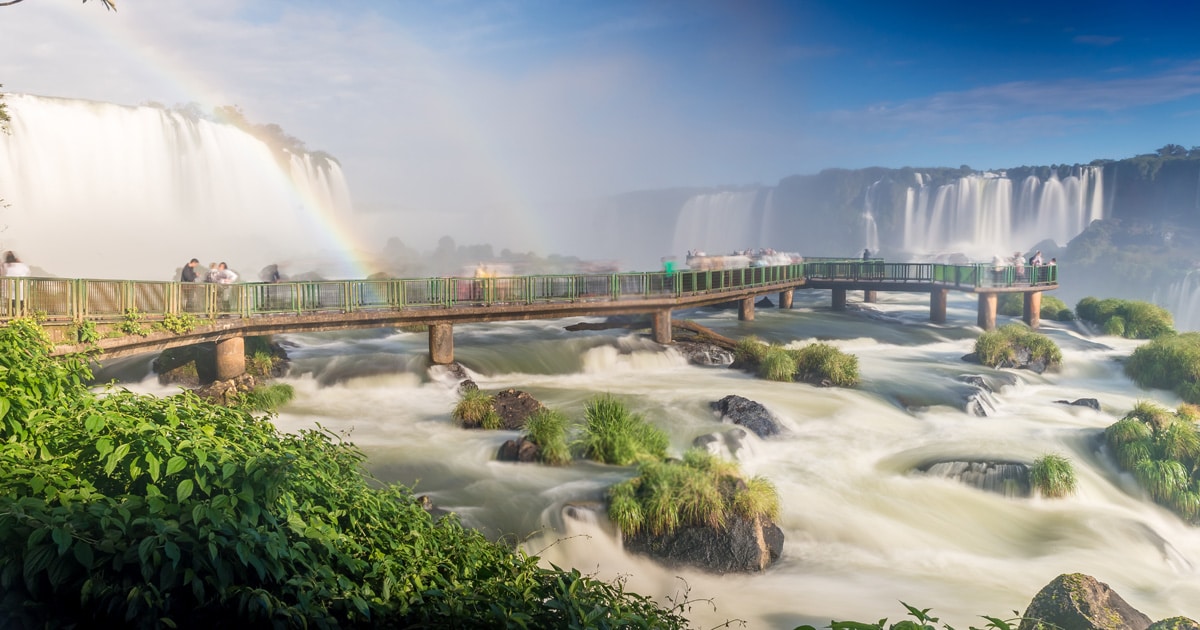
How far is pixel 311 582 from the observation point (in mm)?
5055

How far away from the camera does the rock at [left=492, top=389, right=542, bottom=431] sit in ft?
60.1

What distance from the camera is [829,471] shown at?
15797 mm

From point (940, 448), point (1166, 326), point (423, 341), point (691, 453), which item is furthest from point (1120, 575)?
point (1166, 326)

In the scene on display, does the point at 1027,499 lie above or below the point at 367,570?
below

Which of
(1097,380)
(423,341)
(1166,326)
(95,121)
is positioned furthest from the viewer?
(95,121)

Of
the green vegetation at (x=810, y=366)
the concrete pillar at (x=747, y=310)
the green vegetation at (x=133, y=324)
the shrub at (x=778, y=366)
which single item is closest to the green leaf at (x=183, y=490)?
the green vegetation at (x=133, y=324)

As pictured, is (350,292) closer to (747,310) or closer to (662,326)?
(662,326)

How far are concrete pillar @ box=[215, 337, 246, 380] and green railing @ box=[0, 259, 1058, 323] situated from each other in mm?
873

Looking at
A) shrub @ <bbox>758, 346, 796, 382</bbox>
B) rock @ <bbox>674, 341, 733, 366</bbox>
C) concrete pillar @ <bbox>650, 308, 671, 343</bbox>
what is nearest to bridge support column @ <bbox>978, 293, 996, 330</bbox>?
rock @ <bbox>674, 341, 733, 366</bbox>

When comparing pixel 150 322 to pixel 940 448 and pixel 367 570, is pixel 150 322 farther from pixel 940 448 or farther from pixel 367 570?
pixel 940 448

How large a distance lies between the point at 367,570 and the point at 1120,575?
11.7 m

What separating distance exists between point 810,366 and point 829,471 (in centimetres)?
895

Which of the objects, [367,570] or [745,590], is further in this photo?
[745,590]

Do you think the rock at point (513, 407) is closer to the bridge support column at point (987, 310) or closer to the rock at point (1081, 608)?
the rock at point (1081, 608)
